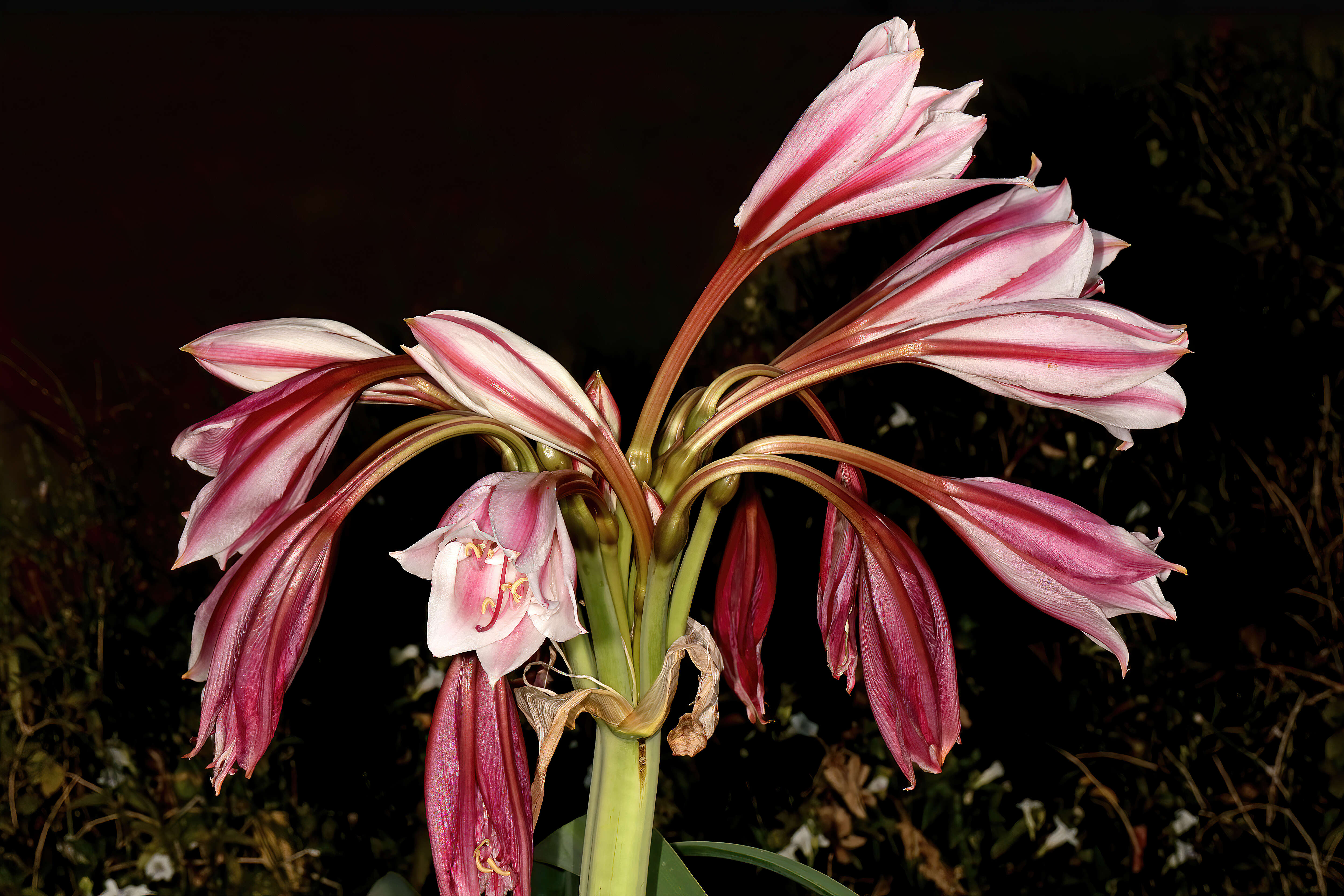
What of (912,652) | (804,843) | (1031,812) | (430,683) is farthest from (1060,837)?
(912,652)

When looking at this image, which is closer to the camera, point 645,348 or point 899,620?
point 899,620

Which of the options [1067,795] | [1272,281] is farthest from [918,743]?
[1272,281]

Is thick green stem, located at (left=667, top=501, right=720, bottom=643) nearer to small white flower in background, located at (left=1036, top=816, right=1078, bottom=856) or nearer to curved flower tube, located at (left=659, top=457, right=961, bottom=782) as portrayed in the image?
curved flower tube, located at (left=659, top=457, right=961, bottom=782)

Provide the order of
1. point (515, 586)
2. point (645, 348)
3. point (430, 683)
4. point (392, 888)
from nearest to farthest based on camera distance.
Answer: point (515, 586) < point (392, 888) < point (430, 683) < point (645, 348)

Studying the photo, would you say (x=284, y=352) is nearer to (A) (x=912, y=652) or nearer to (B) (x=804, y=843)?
(A) (x=912, y=652)

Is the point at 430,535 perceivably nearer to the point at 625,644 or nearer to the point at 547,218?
the point at 625,644

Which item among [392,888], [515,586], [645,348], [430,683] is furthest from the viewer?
[645,348]

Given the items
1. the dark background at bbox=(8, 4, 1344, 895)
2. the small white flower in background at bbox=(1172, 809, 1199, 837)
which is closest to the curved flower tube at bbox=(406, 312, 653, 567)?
the dark background at bbox=(8, 4, 1344, 895)

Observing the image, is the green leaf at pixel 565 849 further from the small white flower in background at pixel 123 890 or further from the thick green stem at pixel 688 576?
the small white flower in background at pixel 123 890

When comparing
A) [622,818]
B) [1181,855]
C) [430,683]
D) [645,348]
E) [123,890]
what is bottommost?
[1181,855]
